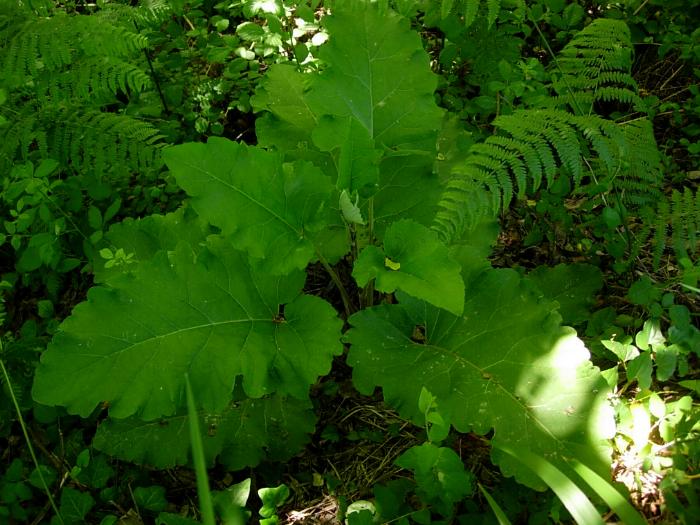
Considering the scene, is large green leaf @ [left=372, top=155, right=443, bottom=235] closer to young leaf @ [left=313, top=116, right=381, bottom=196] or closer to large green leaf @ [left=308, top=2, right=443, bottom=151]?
large green leaf @ [left=308, top=2, right=443, bottom=151]

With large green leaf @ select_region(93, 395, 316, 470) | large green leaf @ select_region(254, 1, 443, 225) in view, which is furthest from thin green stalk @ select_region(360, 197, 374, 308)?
large green leaf @ select_region(93, 395, 316, 470)

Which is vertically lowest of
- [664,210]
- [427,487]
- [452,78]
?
[427,487]

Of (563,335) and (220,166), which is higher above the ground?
(220,166)

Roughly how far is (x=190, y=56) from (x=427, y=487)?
10.4ft

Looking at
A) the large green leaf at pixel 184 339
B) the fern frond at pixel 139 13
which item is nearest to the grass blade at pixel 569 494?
the large green leaf at pixel 184 339

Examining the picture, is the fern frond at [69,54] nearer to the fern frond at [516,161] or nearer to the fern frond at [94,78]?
the fern frond at [94,78]

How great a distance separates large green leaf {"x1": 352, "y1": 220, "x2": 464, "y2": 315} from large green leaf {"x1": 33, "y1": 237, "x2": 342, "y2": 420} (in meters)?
0.28

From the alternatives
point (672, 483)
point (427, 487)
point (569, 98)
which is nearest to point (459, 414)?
point (427, 487)

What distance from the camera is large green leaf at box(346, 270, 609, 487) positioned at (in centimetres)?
188

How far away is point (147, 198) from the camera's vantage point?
320 cm

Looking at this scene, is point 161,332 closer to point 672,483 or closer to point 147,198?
point 147,198

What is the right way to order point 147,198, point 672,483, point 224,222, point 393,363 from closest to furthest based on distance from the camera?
point 672,483, point 224,222, point 393,363, point 147,198

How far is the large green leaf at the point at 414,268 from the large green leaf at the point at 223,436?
68 cm

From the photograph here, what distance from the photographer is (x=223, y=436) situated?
87.9 inches
